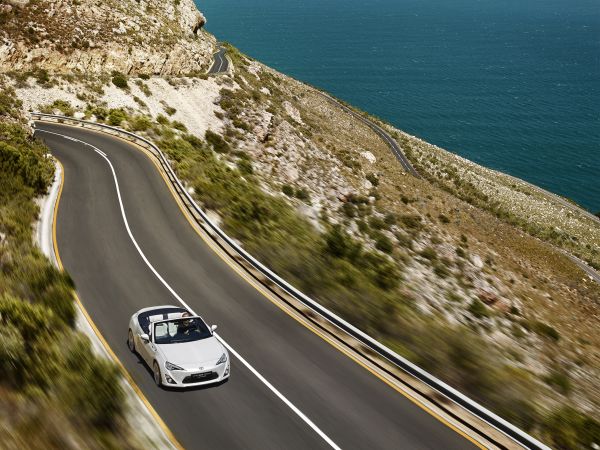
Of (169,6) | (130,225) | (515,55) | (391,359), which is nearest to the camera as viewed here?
(391,359)

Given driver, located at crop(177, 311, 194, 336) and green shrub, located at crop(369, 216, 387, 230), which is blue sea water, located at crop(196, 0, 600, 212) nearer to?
green shrub, located at crop(369, 216, 387, 230)

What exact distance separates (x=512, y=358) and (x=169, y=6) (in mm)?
64458

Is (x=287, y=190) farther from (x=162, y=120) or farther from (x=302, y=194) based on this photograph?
(x=162, y=120)

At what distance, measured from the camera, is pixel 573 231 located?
6656 centimetres

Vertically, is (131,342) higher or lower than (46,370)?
lower

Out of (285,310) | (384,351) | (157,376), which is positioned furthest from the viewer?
(285,310)

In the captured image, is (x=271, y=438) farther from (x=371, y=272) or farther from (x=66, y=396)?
(x=371, y=272)

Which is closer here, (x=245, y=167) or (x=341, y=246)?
(x=341, y=246)

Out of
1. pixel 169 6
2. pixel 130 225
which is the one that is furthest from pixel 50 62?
pixel 130 225

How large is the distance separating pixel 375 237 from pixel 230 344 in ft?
58.1

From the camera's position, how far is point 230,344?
13148 mm

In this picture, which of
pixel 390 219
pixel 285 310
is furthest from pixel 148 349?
pixel 390 219

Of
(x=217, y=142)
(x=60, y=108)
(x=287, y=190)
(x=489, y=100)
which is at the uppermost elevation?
(x=489, y=100)

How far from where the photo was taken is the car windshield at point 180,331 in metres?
11.6
